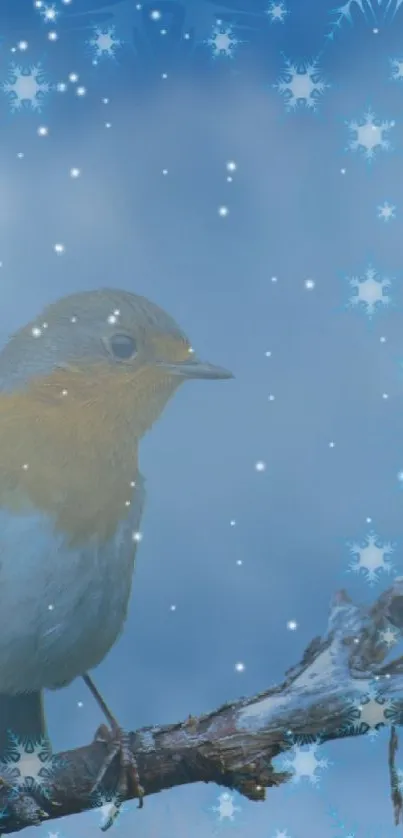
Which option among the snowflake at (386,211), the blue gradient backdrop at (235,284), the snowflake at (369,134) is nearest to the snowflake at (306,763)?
the blue gradient backdrop at (235,284)

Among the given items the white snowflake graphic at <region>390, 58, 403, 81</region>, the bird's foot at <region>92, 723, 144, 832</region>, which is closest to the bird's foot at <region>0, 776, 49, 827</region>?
the bird's foot at <region>92, 723, 144, 832</region>

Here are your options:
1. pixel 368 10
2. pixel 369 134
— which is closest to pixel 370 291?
pixel 369 134

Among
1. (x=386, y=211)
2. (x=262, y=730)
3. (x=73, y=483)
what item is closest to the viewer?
(x=262, y=730)

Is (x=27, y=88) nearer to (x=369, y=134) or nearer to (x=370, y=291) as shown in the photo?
(x=369, y=134)

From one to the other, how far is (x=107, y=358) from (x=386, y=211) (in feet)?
1.99

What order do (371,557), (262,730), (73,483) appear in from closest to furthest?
1. (262,730)
2. (73,483)
3. (371,557)

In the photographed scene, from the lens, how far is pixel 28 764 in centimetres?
153

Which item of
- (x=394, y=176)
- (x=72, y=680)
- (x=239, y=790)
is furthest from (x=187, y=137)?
(x=239, y=790)

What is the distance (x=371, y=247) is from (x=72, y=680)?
0.94 m

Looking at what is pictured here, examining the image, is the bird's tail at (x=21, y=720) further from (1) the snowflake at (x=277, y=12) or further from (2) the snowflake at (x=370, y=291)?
(1) the snowflake at (x=277, y=12)

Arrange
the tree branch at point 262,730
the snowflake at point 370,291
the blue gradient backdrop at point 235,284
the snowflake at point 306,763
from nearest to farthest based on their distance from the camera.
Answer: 1. the tree branch at point 262,730
2. the snowflake at point 306,763
3. the blue gradient backdrop at point 235,284
4. the snowflake at point 370,291

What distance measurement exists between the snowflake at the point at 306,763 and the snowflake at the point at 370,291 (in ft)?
2.54

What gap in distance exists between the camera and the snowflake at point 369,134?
6.07ft

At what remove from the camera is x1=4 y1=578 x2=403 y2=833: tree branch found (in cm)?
143
